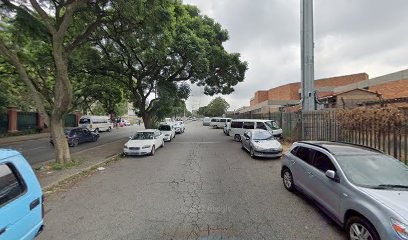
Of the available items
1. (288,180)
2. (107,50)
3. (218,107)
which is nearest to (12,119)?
(107,50)

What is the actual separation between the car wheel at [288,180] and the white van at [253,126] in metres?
9.73

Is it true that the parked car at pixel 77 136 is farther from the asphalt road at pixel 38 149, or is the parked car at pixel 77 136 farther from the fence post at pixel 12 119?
the fence post at pixel 12 119

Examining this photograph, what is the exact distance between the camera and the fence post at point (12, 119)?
24808 millimetres

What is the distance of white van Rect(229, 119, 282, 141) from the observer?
16316 millimetres

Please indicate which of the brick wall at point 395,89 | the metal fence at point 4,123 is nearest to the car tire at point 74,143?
the metal fence at point 4,123

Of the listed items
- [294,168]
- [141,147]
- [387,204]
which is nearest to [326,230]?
[387,204]

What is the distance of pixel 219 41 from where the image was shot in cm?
1939

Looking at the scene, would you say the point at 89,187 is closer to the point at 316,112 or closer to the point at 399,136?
the point at 399,136

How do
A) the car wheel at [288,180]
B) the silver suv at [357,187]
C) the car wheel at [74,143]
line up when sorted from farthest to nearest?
the car wheel at [74,143] → the car wheel at [288,180] → the silver suv at [357,187]

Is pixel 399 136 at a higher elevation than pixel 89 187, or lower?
higher

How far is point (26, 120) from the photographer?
2761 centimetres

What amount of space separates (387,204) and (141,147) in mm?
10318

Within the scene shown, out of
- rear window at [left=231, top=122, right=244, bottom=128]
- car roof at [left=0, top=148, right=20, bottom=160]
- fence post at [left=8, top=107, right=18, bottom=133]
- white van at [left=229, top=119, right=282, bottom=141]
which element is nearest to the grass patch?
car roof at [left=0, top=148, right=20, bottom=160]

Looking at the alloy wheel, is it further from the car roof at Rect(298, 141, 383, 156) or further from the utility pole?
the utility pole
